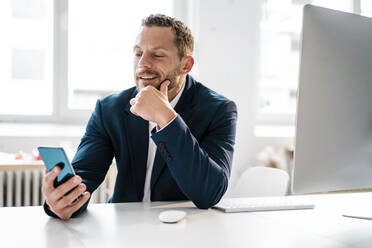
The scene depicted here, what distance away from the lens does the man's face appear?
4.50 feet

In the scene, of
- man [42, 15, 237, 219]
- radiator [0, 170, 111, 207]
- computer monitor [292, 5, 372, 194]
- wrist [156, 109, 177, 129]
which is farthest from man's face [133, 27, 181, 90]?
radiator [0, 170, 111, 207]

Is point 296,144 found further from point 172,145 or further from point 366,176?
point 172,145

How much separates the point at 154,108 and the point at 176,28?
0.40m

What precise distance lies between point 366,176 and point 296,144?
274mm

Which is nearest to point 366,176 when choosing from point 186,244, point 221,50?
point 186,244

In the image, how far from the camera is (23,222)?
1046 millimetres

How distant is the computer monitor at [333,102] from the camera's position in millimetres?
935

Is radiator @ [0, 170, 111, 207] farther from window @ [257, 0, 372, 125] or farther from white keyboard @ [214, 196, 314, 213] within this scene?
window @ [257, 0, 372, 125]

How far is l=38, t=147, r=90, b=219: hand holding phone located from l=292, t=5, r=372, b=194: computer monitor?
1.94 feet

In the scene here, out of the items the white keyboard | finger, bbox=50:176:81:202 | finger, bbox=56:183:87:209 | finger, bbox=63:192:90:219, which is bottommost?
the white keyboard

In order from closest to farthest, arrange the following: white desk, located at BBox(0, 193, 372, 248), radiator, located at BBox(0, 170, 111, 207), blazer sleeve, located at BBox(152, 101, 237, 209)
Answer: white desk, located at BBox(0, 193, 372, 248) < blazer sleeve, located at BBox(152, 101, 237, 209) < radiator, located at BBox(0, 170, 111, 207)

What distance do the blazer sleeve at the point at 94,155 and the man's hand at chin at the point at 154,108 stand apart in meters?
0.30

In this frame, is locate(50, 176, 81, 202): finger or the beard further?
the beard

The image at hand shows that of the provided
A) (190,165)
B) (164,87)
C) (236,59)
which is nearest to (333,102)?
(190,165)
